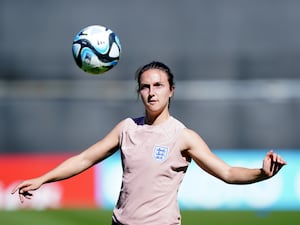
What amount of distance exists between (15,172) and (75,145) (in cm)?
407

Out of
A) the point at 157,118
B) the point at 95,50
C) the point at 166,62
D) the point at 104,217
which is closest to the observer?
the point at 157,118

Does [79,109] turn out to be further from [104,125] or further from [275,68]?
[275,68]

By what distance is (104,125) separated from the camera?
16.2 metres

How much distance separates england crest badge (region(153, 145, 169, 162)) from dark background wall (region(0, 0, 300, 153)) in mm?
10968

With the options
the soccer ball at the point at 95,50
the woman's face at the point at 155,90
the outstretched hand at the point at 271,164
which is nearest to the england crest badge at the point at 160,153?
the woman's face at the point at 155,90

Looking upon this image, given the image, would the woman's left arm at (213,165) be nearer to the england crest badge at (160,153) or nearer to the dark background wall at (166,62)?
the england crest badge at (160,153)

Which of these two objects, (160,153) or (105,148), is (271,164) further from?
(105,148)

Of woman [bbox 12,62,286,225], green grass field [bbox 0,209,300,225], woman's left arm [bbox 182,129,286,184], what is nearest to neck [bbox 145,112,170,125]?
woman [bbox 12,62,286,225]

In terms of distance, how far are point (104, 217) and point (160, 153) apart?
4779 mm

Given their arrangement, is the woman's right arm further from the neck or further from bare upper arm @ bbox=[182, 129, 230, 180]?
bare upper arm @ bbox=[182, 129, 230, 180]

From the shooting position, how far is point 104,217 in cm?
962

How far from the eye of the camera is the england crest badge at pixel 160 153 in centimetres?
497

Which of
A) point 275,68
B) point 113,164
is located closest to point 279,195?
point 113,164

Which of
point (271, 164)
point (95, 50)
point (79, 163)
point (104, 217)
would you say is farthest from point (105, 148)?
point (104, 217)
